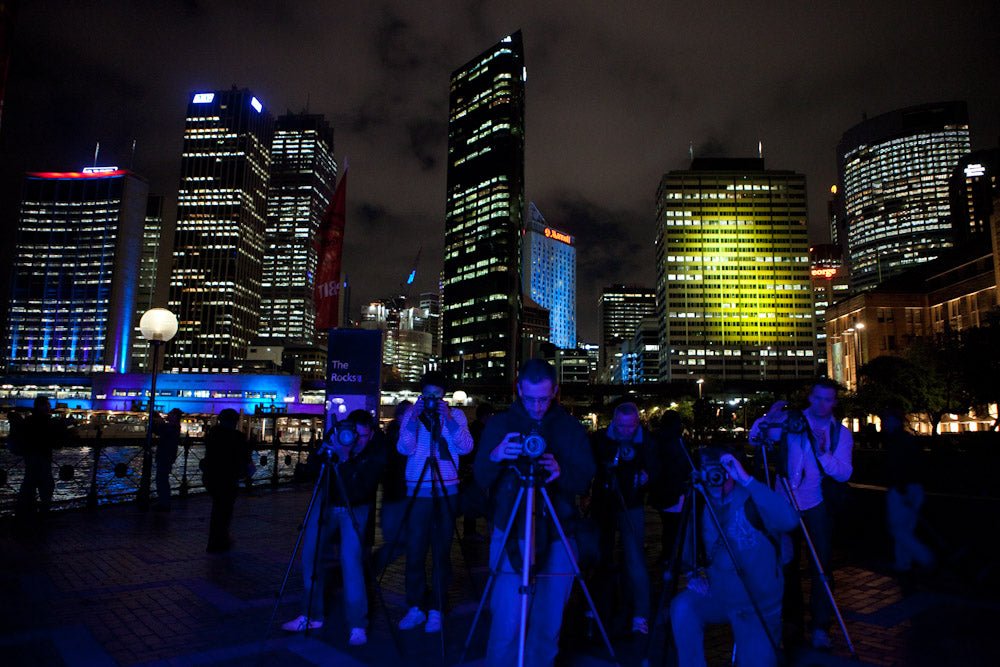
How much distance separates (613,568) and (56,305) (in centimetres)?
21259

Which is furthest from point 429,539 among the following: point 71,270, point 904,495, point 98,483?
point 71,270

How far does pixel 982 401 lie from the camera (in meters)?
42.8

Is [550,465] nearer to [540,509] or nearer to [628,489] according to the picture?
[540,509]

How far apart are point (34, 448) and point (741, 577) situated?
1109cm

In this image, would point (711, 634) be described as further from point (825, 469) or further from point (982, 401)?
point (982, 401)

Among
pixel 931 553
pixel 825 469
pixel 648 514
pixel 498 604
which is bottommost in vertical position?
pixel 648 514

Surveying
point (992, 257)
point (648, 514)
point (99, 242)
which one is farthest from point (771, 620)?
point (99, 242)

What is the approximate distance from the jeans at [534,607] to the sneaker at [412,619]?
2315 millimetres

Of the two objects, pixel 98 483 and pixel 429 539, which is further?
pixel 98 483

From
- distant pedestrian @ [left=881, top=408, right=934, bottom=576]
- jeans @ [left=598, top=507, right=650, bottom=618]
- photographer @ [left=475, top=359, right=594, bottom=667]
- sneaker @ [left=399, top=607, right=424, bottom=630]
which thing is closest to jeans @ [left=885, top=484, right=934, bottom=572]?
distant pedestrian @ [left=881, top=408, right=934, bottom=576]

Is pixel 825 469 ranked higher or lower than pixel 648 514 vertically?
higher

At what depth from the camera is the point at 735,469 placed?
367cm

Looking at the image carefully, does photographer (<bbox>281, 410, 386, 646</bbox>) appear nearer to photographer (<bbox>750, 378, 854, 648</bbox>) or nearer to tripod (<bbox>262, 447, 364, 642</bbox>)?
tripod (<bbox>262, 447, 364, 642</bbox>)

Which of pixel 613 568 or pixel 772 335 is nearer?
pixel 613 568
